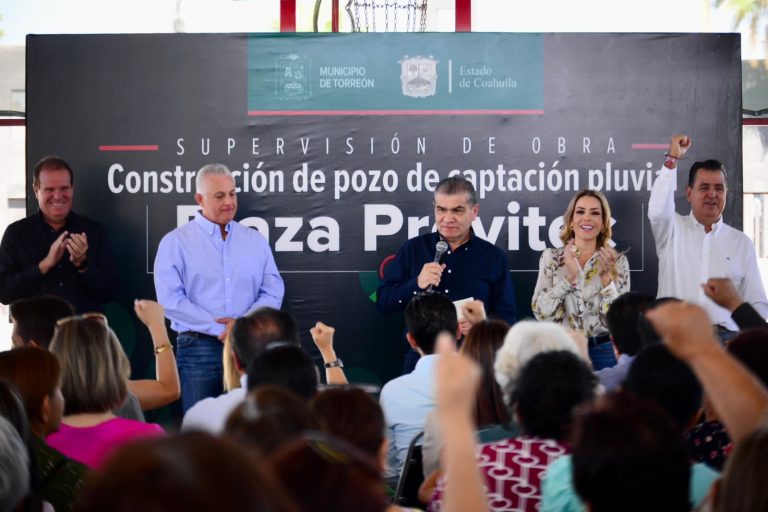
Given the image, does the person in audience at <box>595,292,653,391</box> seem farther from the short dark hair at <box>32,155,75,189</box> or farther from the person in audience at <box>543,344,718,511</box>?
the short dark hair at <box>32,155,75,189</box>

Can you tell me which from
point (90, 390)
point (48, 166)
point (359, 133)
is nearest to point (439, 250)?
point (359, 133)

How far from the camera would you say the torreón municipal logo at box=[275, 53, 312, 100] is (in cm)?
630

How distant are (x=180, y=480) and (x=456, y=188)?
4842 millimetres

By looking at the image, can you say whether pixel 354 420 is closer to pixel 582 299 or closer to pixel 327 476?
pixel 327 476

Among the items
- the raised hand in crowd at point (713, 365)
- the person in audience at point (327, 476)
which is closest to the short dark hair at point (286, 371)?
the raised hand in crowd at point (713, 365)

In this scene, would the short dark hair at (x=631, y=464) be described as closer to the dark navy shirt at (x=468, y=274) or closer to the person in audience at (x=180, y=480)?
the person in audience at (x=180, y=480)

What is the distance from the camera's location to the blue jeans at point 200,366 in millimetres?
5785

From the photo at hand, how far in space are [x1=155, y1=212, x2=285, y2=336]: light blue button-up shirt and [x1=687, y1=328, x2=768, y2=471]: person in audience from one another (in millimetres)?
3494

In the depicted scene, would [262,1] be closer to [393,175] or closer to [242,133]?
[242,133]

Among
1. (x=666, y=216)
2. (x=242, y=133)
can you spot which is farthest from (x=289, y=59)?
(x=666, y=216)

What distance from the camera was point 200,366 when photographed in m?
5.79

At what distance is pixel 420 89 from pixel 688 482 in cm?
479

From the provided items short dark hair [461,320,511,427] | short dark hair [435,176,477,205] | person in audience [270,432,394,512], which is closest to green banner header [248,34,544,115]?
short dark hair [435,176,477,205]

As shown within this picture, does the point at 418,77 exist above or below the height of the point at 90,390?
above
